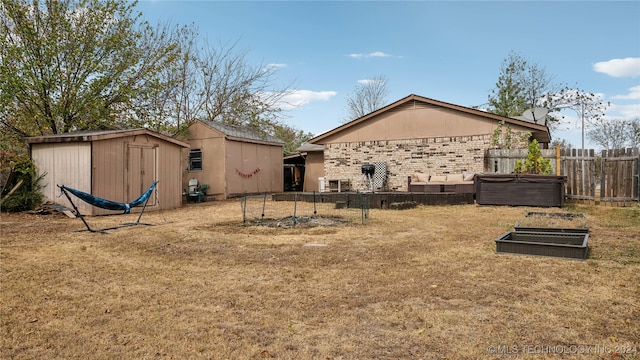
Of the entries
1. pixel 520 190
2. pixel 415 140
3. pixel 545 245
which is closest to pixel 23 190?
pixel 545 245

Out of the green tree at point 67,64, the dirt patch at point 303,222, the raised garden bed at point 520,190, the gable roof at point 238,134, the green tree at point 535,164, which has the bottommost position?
the dirt patch at point 303,222

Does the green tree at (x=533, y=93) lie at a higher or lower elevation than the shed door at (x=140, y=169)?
higher

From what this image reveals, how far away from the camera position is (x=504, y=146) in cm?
1355

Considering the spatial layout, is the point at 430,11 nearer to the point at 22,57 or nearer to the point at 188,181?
the point at 188,181

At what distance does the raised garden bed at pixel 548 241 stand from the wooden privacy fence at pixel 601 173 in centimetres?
419

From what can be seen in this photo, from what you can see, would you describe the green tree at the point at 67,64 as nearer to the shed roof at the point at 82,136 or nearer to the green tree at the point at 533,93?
the shed roof at the point at 82,136

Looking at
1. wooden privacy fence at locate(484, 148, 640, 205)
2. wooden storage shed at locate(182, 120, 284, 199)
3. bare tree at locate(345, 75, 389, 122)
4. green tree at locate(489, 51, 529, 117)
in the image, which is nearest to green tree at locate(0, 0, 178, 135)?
wooden storage shed at locate(182, 120, 284, 199)

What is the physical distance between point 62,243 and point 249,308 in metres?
4.46

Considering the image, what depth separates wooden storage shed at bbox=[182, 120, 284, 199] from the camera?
1546 centimetres

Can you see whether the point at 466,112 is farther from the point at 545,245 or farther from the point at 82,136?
the point at 82,136

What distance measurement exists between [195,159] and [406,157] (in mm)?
8492

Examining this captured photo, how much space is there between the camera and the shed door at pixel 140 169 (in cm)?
1072

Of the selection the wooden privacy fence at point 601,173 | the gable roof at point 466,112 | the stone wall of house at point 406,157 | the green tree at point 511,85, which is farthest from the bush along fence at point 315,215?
the green tree at point 511,85

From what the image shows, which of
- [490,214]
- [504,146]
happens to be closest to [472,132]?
[504,146]
